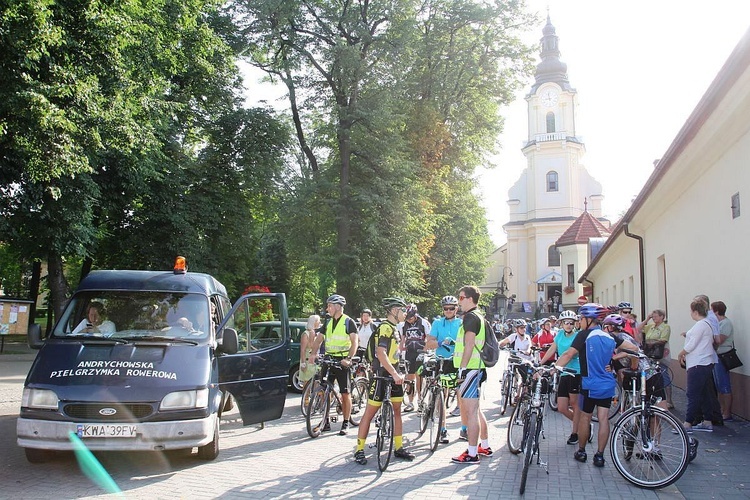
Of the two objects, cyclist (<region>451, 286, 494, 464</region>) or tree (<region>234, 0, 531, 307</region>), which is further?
tree (<region>234, 0, 531, 307</region>)

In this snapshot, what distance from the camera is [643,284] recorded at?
18.9 metres

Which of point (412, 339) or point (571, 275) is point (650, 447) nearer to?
point (412, 339)

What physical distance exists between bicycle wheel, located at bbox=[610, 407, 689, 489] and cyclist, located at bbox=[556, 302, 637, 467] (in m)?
0.45

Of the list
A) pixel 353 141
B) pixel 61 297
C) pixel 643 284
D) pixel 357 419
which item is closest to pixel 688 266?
pixel 643 284

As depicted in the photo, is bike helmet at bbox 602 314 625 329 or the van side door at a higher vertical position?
bike helmet at bbox 602 314 625 329

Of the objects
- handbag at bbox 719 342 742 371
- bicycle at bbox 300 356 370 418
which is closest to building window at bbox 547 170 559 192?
bicycle at bbox 300 356 370 418

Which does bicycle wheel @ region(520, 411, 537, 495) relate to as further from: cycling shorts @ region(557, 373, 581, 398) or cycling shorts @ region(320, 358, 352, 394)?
cycling shorts @ region(320, 358, 352, 394)

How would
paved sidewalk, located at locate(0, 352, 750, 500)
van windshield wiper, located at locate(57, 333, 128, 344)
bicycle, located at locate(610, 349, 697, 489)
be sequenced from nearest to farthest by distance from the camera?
1. paved sidewalk, located at locate(0, 352, 750, 500)
2. bicycle, located at locate(610, 349, 697, 489)
3. van windshield wiper, located at locate(57, 333, 128, 344)

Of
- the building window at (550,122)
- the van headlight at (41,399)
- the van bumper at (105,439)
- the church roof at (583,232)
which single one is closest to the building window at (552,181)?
the building window at (550,122)

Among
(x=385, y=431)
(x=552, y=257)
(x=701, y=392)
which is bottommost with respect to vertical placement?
(x=385, y=431)

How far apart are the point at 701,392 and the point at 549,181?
6086 centimetres

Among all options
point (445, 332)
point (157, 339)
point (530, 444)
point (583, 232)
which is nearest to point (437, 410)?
point (445, 332)

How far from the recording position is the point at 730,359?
30.6ft

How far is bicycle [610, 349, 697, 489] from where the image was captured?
19.8 feet
